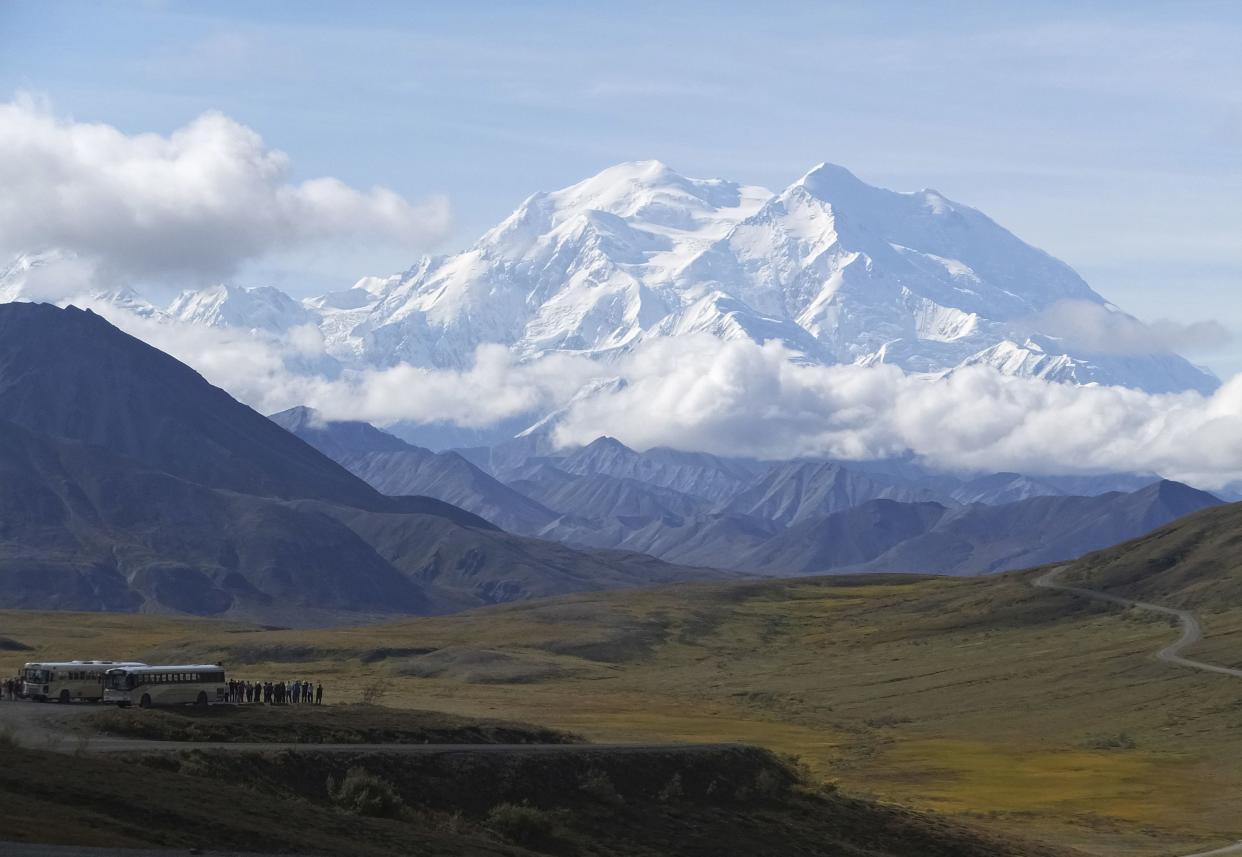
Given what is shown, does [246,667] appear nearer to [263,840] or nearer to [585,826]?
[585,826]

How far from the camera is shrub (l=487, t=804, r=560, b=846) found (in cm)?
5991

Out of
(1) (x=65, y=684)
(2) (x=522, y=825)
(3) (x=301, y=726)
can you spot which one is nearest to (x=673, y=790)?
(2) (x=522, y=825)

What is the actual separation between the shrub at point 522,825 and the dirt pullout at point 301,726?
11693mm

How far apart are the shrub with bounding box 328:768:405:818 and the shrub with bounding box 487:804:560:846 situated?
3.77 metres

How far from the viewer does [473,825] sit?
2336 inches

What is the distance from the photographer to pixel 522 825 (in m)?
60.3

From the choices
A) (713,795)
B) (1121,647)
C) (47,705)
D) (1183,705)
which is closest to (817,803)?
(713,795)

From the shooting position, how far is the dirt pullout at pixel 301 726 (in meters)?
67.4

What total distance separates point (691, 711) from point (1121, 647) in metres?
51.2

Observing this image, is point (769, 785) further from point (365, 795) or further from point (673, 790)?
point (365, 795)

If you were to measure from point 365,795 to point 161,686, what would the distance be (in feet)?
80.6

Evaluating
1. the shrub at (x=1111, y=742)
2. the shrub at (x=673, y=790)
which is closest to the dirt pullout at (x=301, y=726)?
the shrub at (x=673, y=790)

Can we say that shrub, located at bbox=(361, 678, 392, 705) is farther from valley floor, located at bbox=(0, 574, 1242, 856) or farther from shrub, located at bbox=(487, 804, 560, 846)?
shrub, located at bbox=(487, 804, 560, 846)

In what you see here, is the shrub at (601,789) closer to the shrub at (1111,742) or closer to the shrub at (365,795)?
the shrub at (365,795)
